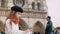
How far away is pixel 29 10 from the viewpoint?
15281mm

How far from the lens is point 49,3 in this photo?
15.7 m

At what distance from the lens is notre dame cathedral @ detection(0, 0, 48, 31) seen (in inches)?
596

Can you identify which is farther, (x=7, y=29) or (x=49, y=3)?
(x=49, y=3)

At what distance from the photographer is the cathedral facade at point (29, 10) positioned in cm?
1514

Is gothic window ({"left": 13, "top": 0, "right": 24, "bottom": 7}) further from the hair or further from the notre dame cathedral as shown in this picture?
the hair

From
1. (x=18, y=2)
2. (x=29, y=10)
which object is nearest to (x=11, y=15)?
(x=29, y=10)

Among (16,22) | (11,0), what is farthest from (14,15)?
(11,0)

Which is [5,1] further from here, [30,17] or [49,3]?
[49,3]

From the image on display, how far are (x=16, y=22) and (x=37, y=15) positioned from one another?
39.8 feet

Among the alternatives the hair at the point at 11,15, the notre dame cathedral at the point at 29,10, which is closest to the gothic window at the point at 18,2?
the notre dame cathedral at the point at 29,10

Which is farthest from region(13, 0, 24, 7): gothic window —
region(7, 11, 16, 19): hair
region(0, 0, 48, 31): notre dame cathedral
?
region(7, 11, 16, 19): hair

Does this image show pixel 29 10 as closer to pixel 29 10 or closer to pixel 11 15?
pixel 29 10

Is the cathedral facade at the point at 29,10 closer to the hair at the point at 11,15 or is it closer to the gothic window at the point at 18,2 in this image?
the gothic window at the point at 18,2

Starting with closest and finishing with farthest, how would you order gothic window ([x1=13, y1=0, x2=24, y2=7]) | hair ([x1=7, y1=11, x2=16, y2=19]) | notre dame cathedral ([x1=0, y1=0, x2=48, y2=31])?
hair ([x1=7, y1=11, x2=16, y2=19]) → notre dame cathedral ([x1=0, y1=0, x2=48, y2=31]) → gothic window ([x1=13, y1=0, x2=24, y2=7])
